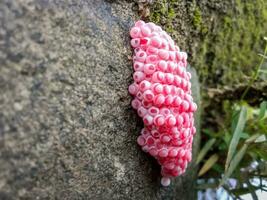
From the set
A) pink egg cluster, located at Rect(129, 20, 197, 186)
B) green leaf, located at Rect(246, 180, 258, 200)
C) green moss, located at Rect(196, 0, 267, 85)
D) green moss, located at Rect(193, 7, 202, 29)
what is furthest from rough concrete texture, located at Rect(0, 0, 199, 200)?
green moss, located at Rect(196, 0, 267, 85)

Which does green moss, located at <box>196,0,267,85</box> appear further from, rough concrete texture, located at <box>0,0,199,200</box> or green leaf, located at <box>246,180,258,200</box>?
rough concrete texture, located at <box>0,0,199,200</box>

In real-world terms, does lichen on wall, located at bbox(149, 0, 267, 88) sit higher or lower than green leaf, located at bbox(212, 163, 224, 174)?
higher

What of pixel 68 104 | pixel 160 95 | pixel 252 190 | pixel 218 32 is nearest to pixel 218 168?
pixel 252 190

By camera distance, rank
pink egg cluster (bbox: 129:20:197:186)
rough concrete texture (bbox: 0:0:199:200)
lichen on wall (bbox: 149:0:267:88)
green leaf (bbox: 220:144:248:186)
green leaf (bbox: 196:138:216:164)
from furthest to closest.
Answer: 1. green leaf (bbox: 196:138:216:164)
2. green leaf (bbox: 220:144:248:186)
3. lichen on wall (bbox: 149:0:267:88)
4. pink egg cluster (bbox: 129:20:197:186)
5. rough concrete texture (bbox: 0:0:199:200)

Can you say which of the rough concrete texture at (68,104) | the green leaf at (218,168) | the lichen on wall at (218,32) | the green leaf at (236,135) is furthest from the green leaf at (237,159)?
the rough concrete texture at (68,104)

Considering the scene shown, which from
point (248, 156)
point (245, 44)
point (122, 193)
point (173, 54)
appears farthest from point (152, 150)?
point (245, 44)

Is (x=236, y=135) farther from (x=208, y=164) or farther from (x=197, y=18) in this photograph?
(x=197, y=18)
